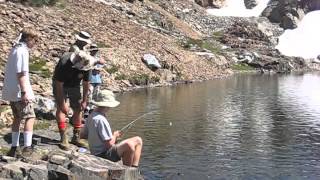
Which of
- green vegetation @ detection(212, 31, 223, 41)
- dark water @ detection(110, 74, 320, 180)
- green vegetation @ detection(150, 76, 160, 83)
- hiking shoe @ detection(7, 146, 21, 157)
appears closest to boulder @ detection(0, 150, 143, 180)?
hiking shoe @ detection(7, 146, 21, 157)

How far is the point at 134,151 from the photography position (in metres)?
12.6

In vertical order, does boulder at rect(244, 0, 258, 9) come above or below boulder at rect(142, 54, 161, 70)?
above

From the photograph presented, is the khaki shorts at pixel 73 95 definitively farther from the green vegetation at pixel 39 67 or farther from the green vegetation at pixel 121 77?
the green vegetation at pixel 121 77

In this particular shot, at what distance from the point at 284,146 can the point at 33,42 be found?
29.6 ft

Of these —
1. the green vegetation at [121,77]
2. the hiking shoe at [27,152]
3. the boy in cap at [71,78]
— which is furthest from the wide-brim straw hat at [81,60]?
the green vegetation at [121,77]

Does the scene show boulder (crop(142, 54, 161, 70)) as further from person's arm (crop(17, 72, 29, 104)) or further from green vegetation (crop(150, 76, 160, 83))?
person's arm (crop(17, 72, 29, 104))

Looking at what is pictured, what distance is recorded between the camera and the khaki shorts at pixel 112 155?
41.2ft

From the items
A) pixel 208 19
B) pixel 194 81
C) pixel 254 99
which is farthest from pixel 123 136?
pixel 208 19

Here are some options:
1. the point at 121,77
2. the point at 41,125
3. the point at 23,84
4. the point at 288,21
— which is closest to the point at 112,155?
the point at 23,84

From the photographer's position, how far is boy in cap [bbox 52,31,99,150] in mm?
14617

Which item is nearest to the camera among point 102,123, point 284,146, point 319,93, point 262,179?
point 102,123

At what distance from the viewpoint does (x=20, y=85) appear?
12312 mm

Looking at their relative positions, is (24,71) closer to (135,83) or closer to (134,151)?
(134,151)

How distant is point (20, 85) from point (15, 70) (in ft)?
1.05
